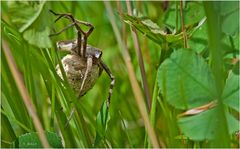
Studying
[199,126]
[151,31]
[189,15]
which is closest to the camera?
[199,126]

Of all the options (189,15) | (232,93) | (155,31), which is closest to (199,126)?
(232,93)

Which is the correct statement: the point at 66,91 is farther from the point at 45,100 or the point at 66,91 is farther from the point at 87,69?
the point at 45,100

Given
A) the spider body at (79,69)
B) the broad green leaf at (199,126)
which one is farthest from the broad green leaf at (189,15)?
the broad green leaf at (199,126)

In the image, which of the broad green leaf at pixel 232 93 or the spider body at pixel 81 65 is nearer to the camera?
the broad green leaf at pixel 232 93

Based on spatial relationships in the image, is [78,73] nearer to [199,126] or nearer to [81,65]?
[81,65]

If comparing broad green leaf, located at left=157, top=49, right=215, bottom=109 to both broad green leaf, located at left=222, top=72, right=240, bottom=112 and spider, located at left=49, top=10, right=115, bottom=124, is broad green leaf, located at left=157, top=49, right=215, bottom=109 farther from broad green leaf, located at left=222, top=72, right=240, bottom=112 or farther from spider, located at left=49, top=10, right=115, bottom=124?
spider, located at left=49, top=10, right=115, bottom=124

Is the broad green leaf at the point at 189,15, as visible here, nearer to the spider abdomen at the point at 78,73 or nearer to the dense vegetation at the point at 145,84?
the dense vegetation at the point at 145,84
